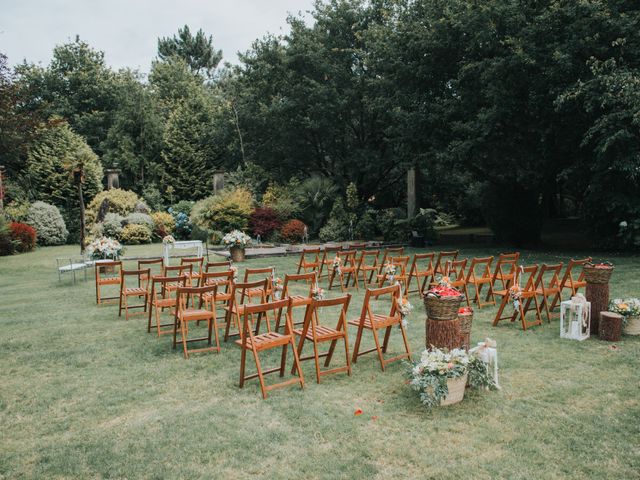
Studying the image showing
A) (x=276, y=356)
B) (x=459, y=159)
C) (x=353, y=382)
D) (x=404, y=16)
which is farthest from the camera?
(x=404, y=16)

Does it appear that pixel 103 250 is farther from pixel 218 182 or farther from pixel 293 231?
pixel 218 182

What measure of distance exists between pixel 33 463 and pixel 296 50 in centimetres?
2293

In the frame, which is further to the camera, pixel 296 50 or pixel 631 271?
pixel 296 50

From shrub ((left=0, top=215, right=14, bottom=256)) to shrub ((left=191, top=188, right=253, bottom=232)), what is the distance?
290 inches

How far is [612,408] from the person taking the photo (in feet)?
14.1

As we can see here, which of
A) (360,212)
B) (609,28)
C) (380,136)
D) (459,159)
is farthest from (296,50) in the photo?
(609,28)

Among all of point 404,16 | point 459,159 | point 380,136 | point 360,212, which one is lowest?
point 360,212

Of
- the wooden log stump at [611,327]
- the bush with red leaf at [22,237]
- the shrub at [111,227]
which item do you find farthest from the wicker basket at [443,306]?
the shrub at [111,227]

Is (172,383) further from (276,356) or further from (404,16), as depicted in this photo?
(404,16)

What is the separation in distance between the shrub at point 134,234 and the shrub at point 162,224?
0.96 m

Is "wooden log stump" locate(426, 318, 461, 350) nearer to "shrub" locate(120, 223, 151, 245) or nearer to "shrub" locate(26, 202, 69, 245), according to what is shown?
"shrub" locate(120, 223, 151, 245)

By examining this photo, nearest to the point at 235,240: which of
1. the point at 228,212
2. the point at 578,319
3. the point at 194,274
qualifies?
the point at 228,212

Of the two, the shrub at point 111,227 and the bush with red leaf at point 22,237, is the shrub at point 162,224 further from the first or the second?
the bush with red leaf at point 22,237

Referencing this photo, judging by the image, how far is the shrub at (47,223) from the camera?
74.2 feet
